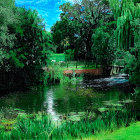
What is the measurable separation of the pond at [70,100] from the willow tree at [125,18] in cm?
332

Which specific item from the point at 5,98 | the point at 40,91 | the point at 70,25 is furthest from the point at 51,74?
the point at 70,25

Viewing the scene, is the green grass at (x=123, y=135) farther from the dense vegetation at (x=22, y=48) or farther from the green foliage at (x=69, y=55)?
the green foliage at (x=69, y=55)

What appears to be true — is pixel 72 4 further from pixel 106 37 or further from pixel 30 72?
pixel 30 72

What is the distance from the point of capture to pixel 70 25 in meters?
34.8

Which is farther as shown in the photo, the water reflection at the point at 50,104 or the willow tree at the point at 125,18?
the willow tree at the point at 125,18

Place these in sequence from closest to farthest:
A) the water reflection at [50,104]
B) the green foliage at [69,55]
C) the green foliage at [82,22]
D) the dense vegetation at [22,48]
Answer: the water reflection at [50,104] → the dense vegetation at [22,48] → the green foliage at [82,22] → the green foliage at [69,55]

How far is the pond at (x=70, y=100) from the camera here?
10461mm

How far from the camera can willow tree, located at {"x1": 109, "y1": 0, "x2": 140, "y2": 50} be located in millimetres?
15789

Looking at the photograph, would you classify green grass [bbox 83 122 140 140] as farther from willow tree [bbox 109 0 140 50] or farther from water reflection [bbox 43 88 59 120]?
willow tree [bbox 109 0 140 50]

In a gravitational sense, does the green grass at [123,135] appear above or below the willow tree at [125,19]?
below

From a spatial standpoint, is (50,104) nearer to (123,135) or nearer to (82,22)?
(123,135)

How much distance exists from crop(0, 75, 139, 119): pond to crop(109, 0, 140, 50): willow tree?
10.9ft

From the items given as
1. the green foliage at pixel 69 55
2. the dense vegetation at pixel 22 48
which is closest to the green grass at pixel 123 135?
the dense vegetation at pixel 22 48

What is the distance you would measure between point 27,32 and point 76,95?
6.41 metres
